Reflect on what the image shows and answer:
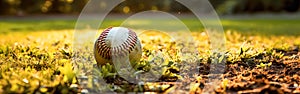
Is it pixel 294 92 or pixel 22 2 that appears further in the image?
pixel 22 2

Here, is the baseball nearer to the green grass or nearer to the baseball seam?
the baseball seam

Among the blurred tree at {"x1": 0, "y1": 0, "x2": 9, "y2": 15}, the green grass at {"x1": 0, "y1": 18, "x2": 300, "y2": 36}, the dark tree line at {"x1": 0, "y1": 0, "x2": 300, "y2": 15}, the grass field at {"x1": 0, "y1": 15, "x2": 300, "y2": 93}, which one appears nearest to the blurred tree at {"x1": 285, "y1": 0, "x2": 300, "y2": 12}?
the dark tree line at {"x1": 0, "y1": 0, "x2": 300, "y2": 15}

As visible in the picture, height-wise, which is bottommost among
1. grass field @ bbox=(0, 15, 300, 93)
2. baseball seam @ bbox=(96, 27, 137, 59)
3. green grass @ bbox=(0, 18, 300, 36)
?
grass field @ bbox=(0, 15, 300, 93)

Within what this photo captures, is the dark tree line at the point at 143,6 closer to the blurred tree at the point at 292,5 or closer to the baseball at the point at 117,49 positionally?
the blurred tree at the point at 292,5

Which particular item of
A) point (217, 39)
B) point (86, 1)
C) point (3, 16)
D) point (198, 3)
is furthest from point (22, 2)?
point (217, 39)

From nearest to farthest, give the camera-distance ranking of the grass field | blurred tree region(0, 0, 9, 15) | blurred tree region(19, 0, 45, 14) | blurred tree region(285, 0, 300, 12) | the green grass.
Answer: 1. the grass field
2. the green grass
3. blurred tree region(0, 0, 9, 15)
4. blurred tree region(19, 0, 45, 14)
5. blurred tree region(285, 0, 300, 12)

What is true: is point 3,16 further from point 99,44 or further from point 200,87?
point 200,87
